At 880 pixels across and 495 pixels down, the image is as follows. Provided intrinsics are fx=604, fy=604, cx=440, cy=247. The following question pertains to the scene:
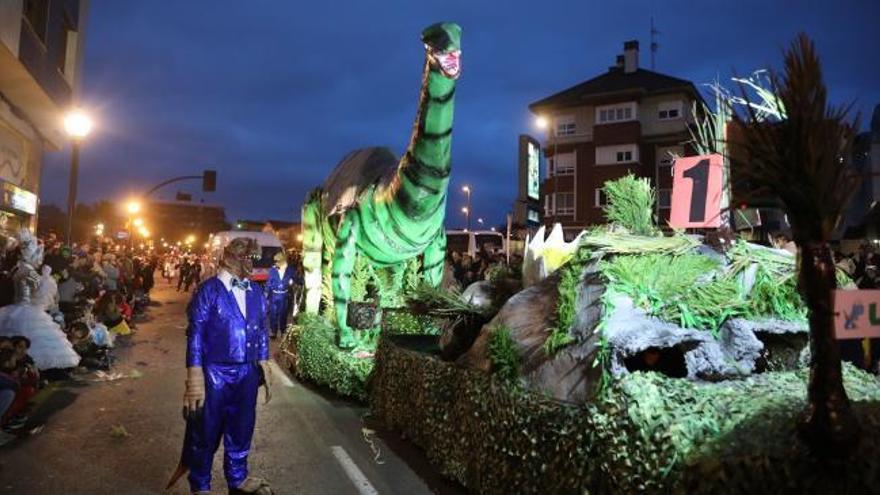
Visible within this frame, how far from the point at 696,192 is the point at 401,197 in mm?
4401

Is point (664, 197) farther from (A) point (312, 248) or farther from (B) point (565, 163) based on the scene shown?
(A) point (312, 248)

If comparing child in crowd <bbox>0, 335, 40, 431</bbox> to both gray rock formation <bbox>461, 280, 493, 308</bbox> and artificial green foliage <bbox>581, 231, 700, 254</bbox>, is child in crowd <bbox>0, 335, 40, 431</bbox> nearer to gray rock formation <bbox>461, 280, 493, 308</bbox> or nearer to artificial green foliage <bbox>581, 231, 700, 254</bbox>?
gray rock formation <bbox>461, 280, 493, 308</bbox>

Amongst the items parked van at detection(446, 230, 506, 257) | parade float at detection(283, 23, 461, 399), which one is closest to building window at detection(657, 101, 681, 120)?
parked van at detection(446, 230, 506, 257)

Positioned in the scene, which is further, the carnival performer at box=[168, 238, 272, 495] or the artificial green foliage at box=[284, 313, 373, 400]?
the artificial green foliage at box=[284, 313, 373, 400]

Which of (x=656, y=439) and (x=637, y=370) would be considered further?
(x=637, y=370)

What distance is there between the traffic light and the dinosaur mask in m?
25.6

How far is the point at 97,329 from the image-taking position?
31.1 ft

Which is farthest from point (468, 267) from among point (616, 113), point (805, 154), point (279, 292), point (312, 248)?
point (616, 113)

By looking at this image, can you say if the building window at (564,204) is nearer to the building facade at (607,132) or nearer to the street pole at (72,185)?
the building facade at (607,132)

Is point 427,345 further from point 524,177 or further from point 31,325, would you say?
point 524,177

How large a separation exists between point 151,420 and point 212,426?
8.27 feet

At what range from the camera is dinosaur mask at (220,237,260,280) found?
4.39 meters

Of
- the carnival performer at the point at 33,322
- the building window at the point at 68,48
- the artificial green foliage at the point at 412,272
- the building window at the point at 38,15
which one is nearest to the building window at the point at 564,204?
the building window at the point at 68,48

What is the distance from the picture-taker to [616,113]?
33.3 m
